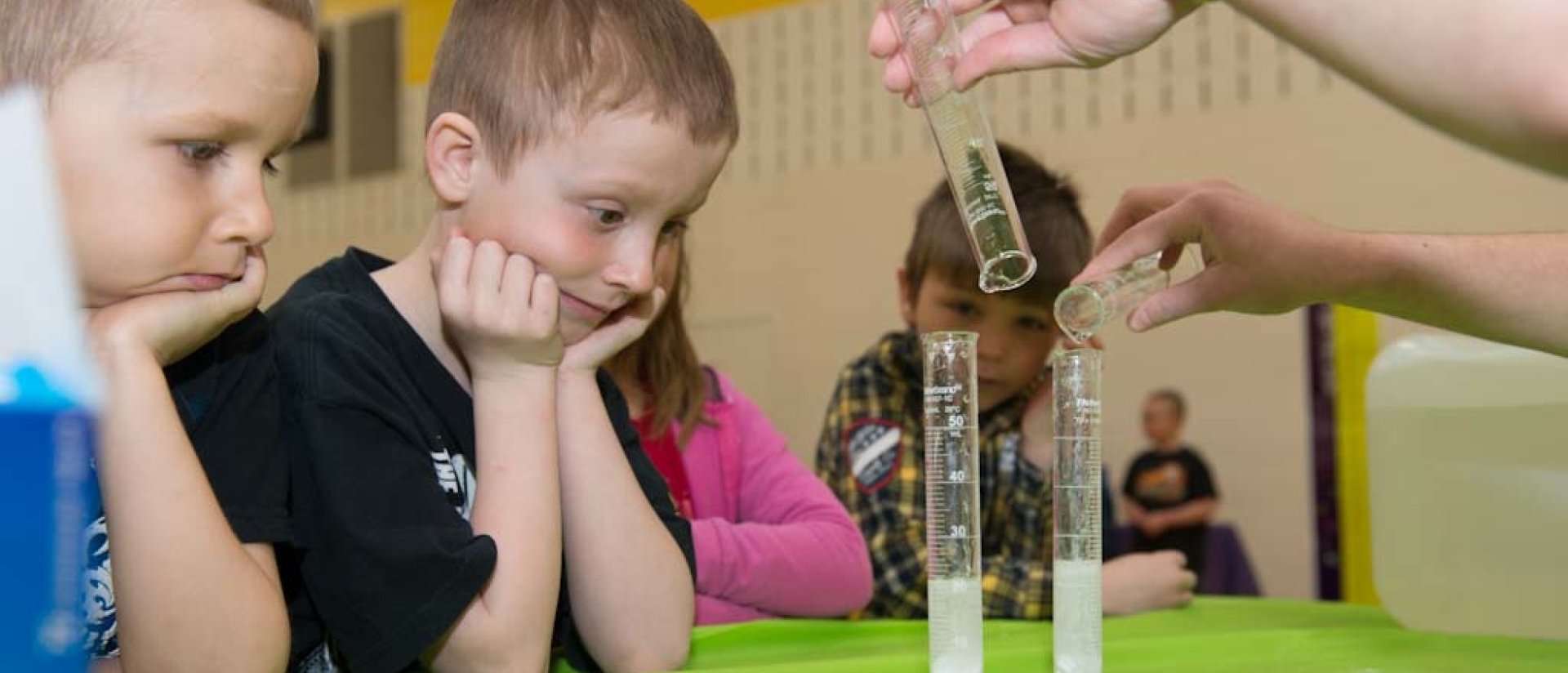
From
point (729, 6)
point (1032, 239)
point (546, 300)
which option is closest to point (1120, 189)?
point (729, 6)

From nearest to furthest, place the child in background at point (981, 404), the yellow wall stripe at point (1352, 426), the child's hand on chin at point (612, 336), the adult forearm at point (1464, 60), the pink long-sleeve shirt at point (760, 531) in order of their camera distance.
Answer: the adult forearm at point (1464, 60), the child's hand on chin at point (612, 336), the pink long-sleeve shirt at point (760, 531), the child in background at point (981, 404), the yellow wall stripe at point (1352, 426)

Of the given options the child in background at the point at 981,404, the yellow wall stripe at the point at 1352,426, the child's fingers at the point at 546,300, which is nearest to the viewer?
the child's fingers at the point at 546,300

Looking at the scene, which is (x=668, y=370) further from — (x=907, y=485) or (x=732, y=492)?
(x=907, y=485)

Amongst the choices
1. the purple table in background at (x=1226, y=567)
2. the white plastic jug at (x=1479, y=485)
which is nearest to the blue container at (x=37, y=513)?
the white plastic jug at (x=1479, y=485)

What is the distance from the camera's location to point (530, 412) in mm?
1096

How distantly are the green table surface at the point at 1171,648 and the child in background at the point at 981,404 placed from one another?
0.35 meters

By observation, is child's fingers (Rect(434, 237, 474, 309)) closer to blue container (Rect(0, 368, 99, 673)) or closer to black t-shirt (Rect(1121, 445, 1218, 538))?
blue container (Rect(0, 368, 99, 673))

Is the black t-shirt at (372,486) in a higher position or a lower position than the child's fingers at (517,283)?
lower

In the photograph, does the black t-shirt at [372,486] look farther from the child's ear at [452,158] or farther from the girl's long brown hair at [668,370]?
the girl's long brown hair at [668,370]

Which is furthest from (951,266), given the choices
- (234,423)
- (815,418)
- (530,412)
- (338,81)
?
(338,81)

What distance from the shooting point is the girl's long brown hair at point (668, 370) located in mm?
1712

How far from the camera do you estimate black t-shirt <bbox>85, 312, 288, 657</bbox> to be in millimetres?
1003

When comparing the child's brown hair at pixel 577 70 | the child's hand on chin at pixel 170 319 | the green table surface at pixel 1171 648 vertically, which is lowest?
the green table surface at pixel 1171 648

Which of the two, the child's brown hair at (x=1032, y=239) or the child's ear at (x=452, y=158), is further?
the child's brown hair at (x=1032, y=239)
